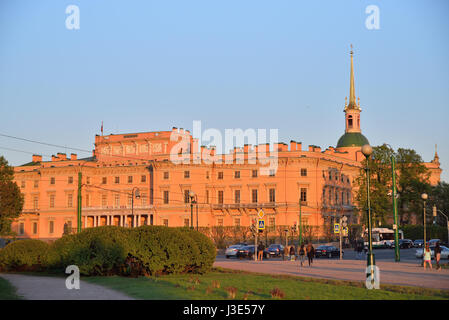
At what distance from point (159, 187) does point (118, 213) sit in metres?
8.05

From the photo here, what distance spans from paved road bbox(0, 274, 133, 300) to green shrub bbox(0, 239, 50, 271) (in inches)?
210

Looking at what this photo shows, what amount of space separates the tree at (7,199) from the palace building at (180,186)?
25.3 meters

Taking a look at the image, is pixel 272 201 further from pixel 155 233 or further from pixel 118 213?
pixel 155 233

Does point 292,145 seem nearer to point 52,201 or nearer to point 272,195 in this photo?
point 272,195

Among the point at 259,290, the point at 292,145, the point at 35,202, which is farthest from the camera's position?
the point at 35,202

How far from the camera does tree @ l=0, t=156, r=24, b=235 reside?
59875 mm

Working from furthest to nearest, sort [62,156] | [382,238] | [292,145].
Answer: [62,156], [292,145], [382,238]

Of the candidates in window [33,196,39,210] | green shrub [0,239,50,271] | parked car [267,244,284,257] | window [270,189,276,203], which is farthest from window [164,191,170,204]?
green shrub [0,239,50,271]

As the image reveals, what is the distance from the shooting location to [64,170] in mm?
98688

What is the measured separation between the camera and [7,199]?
60188 millimetres

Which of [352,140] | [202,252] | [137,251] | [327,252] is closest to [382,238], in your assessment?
[327,252]

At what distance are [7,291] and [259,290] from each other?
892 centimetres

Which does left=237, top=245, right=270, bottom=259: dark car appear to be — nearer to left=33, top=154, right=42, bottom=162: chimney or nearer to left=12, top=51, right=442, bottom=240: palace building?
left=12, top=51, right=442, bottom=240: palace building
